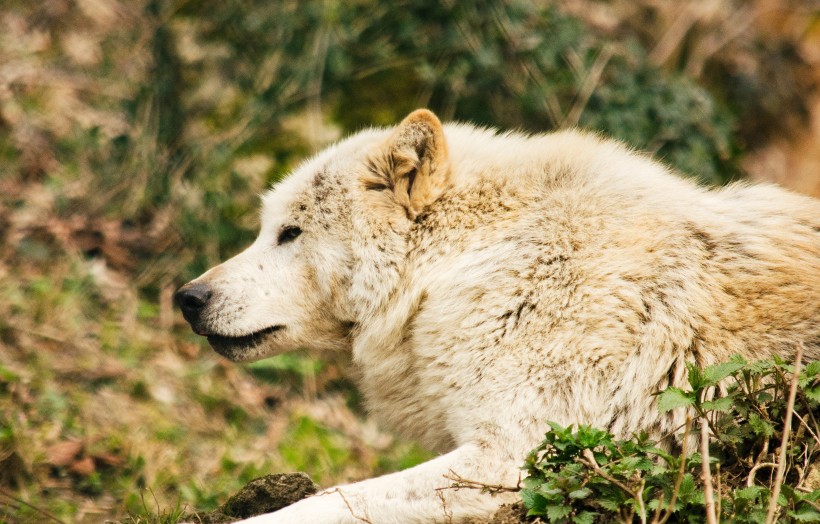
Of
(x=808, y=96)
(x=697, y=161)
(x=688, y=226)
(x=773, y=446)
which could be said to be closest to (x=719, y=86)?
(x=808, y=96)

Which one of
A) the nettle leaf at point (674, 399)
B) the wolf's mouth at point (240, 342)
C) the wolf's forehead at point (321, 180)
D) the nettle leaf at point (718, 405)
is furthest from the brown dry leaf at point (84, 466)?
the nettle leaf at point (718, 405)

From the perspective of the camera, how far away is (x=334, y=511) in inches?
122

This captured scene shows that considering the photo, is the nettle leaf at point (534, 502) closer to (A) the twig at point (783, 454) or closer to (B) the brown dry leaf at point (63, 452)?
(A) the twig at point (783, 454)

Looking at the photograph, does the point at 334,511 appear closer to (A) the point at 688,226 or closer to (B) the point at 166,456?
(A) the point at 688,226

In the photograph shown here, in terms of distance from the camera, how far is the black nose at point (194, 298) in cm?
409

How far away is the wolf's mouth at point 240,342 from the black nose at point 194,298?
0.14 m

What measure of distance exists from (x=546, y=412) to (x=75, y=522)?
2.82 metres

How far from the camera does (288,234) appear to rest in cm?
423

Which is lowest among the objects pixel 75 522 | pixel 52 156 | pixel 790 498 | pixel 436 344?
pixel 75 522

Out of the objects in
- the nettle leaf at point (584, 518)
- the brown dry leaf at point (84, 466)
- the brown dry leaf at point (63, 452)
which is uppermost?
the nettle leaf at point (584, 518)

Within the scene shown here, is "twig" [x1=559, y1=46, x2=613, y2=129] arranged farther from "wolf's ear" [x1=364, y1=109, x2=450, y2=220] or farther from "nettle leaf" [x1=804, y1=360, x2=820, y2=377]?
"nettle leaf" [x1=804, y1=360, x2=820, y2=377]

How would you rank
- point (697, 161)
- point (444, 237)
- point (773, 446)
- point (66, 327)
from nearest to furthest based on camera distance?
point (773, 446) → point (444, 237) → point (66, 327) → point (697, 161)

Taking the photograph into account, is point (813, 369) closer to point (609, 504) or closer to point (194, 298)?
point (609, 504)

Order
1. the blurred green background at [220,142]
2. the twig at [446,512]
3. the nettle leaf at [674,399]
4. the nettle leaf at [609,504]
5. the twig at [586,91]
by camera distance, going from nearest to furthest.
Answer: the nettle leaf at [609,504] → the nettle leaf at [674,399] → the twig at [446,512] → the blurred green background at [220,142] → the twig at [586,91]
